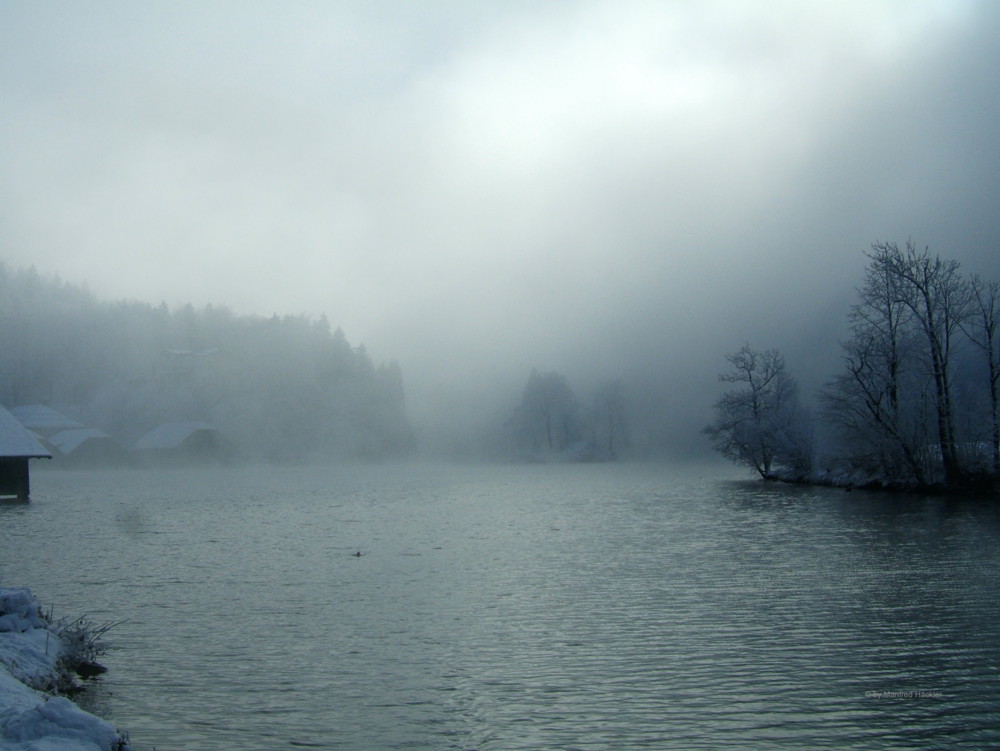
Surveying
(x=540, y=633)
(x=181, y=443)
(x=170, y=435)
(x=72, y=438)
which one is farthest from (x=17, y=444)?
(x=72, y=438)

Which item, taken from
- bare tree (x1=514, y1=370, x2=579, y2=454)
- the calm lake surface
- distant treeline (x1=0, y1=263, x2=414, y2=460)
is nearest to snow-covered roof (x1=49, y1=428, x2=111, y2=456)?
distant treeline (x1=0, y1=263, x2=414, y2=460)

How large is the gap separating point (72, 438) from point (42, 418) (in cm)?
1040

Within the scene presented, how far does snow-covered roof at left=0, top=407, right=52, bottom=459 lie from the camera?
2036 inches

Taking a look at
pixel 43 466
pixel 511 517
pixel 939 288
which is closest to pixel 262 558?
pixel 511 517

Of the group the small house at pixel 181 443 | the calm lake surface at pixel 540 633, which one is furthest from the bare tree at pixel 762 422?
the small house at pixel 181 443

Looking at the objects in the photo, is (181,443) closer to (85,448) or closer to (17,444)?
(85,448)

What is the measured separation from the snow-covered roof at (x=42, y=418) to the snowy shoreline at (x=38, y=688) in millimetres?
139368

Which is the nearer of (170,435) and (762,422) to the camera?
(762,422)

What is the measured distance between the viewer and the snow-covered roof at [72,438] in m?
129

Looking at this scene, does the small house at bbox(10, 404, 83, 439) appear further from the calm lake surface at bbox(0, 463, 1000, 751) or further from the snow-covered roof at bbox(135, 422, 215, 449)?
the calm lake surface at bbox(0, 463, 1000, 751)

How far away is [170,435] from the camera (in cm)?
12888

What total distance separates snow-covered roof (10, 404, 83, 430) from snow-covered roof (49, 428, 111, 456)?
3397mm

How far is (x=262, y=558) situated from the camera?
2720 cm

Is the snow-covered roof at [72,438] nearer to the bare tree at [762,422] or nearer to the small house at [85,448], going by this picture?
the small house at [85,448]
